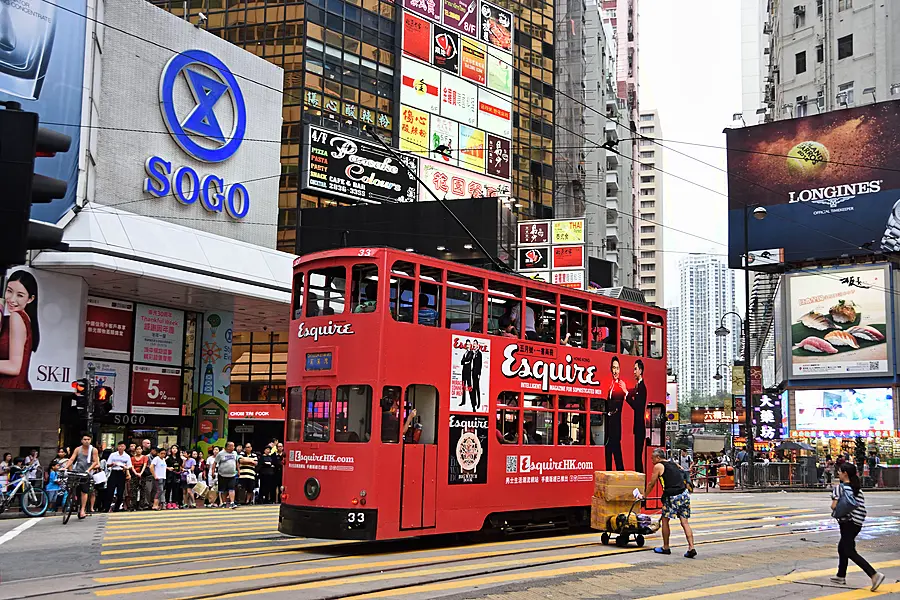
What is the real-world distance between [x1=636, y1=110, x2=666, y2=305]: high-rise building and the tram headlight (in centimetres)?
12422

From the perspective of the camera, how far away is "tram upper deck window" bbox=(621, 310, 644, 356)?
62.0ft

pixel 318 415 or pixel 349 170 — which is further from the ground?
pixel 349 170

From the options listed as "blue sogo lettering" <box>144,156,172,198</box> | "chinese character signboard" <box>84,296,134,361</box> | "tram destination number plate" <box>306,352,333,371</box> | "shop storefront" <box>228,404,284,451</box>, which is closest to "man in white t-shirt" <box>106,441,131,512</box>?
"chinese character signboard" <box>84,296,134,361</box>

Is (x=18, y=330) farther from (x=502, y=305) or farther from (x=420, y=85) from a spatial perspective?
(x=420, y=85)

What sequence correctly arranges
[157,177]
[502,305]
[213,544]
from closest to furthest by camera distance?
[213,544], [502,305], [157,177]

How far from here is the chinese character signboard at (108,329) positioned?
28438 mm

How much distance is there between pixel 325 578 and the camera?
11.7 m

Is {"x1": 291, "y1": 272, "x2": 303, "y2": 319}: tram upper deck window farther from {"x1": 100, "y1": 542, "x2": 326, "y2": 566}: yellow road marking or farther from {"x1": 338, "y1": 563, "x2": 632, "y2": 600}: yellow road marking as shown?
{"x1": 338, "y1": 563, "x2": 632, "y2": 600}: yellow road marking

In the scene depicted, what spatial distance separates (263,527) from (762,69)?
81769mm

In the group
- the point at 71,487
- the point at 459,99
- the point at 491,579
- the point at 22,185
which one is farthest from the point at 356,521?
the point at 459,99

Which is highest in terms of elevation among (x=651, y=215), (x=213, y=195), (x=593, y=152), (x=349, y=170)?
(x=651, y=215)

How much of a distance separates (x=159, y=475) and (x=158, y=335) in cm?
759

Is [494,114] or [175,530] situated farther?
[494,114]

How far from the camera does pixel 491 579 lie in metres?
11.8
